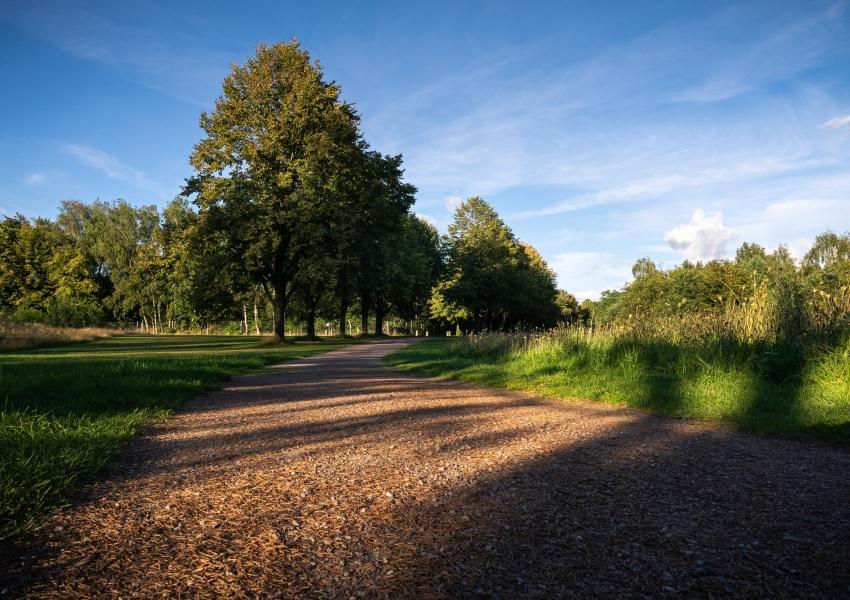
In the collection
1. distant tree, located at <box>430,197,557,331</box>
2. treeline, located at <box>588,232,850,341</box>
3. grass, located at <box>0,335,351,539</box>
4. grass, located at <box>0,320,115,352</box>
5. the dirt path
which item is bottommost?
the dirt path

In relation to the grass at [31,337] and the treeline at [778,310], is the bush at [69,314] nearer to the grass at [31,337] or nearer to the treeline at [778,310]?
the grass at [31,337]

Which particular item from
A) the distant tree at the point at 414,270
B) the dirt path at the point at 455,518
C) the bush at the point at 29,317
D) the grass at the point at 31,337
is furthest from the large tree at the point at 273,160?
the dirt path at the point at 455,518

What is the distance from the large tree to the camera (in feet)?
91.6

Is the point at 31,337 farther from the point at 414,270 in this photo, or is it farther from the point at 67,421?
the point at 414,270

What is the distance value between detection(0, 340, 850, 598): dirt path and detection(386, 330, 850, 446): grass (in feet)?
2.94

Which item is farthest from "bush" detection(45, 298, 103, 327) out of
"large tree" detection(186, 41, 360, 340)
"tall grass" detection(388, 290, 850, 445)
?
"tall grass" detection(388, 290, 850, 445)

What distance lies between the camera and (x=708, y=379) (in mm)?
7883

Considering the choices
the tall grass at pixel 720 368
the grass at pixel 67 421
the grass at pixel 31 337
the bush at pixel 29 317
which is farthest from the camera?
the bush at pixel 29 317

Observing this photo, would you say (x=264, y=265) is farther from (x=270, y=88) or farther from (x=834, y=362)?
(x=834, y=362)

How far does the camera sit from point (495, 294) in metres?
49.0

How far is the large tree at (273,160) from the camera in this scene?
27.9 meters

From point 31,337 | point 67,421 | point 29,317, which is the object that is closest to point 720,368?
point 67,421

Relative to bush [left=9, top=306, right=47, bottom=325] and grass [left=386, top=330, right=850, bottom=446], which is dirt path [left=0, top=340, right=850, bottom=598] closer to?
grass [left=386, top=330, right=850, bottom=446]

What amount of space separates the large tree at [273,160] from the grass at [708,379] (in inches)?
733
